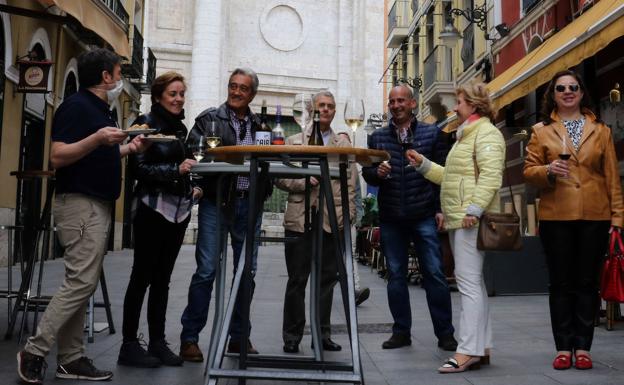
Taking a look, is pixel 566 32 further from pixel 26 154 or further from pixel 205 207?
pixel 26 154

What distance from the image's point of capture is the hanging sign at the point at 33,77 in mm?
11469

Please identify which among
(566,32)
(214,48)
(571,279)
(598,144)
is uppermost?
(214,48)

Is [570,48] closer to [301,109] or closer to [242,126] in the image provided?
[242,126]

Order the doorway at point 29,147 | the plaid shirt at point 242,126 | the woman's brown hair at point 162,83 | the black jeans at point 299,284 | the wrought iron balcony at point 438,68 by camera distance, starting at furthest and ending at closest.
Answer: the wrought iron balcony at point 438,68 → the doorway at point 29,147 → the black jeans at point 299,284 → the plaid shirt at point 242,126 → the woman's brown hair at point 162,83

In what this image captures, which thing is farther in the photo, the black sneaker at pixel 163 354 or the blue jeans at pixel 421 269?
the blue jeans at pixel 421 269

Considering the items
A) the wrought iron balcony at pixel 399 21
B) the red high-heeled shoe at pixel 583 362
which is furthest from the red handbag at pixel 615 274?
the wrought iron balcony at pixel 399 21

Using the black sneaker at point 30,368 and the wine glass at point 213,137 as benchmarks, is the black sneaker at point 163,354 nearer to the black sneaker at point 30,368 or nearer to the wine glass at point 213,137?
the black sneaker at point 30,368

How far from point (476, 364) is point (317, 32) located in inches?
1195

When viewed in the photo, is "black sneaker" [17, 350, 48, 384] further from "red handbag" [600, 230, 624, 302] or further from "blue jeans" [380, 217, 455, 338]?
"red handbag" [600, 230, 624, 302]

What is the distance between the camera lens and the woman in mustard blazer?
432 cm

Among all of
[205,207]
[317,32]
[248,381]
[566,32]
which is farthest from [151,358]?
[317,32]

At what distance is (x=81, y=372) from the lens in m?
3.81

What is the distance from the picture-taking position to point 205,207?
4.42 m

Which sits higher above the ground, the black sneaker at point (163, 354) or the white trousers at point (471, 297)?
the white trousers at point (471, 297)
